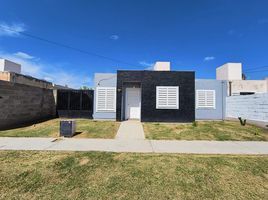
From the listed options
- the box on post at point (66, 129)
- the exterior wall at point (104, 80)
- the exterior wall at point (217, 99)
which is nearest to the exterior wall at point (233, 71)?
the exterior wall at point (217, 99)

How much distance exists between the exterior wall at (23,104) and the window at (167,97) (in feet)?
28.9

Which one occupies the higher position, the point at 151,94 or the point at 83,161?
the point at 151,94

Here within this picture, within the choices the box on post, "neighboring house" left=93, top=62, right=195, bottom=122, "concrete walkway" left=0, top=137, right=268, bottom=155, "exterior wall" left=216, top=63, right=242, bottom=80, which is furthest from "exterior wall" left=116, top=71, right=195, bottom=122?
"exterior wall" left=216, top=63, right=242, bottom=80

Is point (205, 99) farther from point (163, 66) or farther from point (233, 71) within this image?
point (233, 71)

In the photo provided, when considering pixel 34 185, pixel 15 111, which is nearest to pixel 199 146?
pixel 34 185

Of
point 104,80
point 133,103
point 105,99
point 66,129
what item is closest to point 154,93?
point 133,103

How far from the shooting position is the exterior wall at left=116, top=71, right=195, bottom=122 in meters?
12.9

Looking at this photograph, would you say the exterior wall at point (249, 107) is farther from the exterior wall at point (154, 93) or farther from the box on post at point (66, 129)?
the box on post at point (66, 129)

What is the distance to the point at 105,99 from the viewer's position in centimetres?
1334

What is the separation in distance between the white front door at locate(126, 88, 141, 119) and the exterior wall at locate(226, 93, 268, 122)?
304 inches

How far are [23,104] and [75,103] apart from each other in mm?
3747

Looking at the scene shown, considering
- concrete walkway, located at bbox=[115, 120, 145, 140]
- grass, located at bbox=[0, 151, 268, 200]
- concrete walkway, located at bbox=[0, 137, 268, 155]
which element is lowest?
grass, located at bbox=[0, 151, 268, 200]

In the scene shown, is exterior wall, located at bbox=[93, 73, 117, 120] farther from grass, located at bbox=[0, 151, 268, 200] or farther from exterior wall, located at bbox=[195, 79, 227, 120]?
grass, located at bbox=[0, 151, 268, 200]

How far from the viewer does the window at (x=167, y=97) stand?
13.0m
